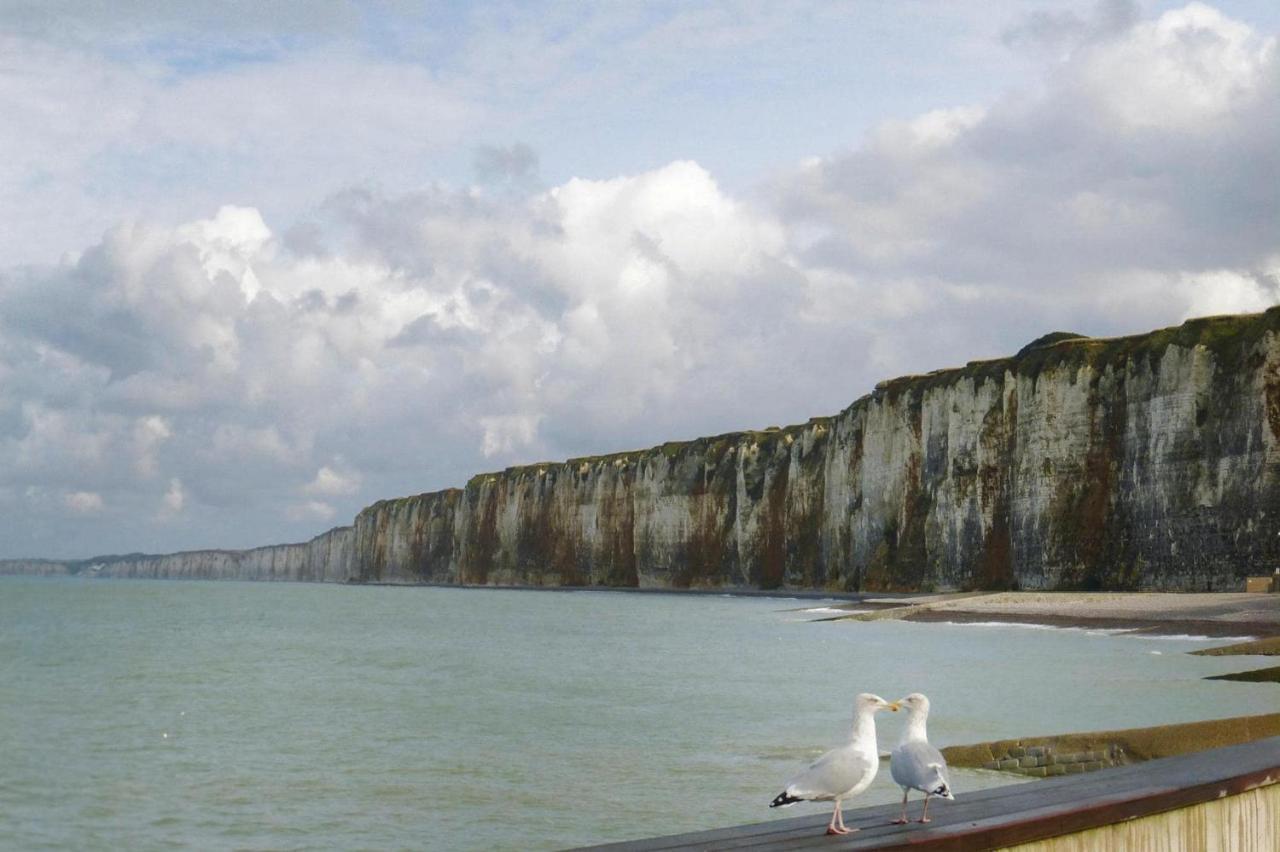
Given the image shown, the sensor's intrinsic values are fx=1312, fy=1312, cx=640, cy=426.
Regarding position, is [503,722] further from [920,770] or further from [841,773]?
[920,770]

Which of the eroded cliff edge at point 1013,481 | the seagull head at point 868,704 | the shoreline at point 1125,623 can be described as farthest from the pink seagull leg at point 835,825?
the eroded cliff edge at point 1013,481

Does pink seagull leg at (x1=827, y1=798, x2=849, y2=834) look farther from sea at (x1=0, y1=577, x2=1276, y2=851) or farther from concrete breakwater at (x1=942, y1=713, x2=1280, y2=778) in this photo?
sea at (x1=0, y1=577, x2=1276, y2=851)

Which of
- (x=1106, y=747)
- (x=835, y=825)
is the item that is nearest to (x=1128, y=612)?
(x=1106, y=747)

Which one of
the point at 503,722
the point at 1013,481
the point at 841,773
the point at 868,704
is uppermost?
the point at 1013,481

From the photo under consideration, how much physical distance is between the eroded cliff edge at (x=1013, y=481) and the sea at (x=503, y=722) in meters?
16.8

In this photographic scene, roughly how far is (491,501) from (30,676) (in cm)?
11242

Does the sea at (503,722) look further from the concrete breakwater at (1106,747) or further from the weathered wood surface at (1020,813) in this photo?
the weathered wood surface at (1020,813)

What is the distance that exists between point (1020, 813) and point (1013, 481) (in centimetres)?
6625

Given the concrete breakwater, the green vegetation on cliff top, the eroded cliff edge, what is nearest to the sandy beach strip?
the eroded cliff edge

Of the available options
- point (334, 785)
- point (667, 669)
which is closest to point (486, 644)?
point (667, 669)

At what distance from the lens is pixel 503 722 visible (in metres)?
25.1

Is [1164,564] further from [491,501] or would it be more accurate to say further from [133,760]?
[491,501]

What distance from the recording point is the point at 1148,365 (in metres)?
61.7

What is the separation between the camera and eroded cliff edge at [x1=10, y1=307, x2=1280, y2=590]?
187 feet
